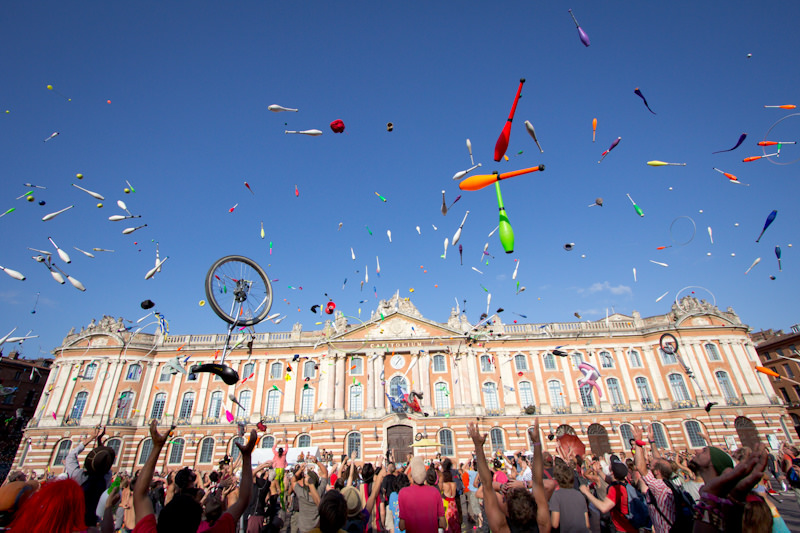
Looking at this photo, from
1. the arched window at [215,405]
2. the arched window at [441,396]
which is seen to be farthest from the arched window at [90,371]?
the arched window at [441,396]

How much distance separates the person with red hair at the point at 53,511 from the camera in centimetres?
294

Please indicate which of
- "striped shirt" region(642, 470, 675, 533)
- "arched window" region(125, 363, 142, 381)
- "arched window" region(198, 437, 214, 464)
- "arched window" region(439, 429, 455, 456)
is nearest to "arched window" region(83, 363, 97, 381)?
"arched window" region(125, 363, 142, 381)

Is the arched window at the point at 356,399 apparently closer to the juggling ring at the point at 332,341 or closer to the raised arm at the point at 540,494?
the juggling ring at the point at 332,341

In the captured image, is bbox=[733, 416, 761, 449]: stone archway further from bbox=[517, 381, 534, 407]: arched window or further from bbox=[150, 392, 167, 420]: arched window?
bbox=[150, 392, 167, 420]: arched window

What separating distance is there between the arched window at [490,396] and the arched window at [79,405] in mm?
33017

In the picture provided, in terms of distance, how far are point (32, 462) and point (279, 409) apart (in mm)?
18572

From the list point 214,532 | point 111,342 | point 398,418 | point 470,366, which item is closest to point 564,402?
point 470,366

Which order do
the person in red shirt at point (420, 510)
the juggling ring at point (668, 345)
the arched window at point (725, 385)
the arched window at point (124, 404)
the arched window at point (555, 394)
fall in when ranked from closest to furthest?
the person in red shirt at point (420, 510) → the arched window at point (725, 385) → the juggling ring at point (668, 345) → the arched window at point (124, 404) → the arched window at point (555, 394)

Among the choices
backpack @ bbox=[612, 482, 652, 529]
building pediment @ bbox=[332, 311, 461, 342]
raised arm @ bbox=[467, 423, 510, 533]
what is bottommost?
backpack @ bbox=[612, 482, 652, 529]

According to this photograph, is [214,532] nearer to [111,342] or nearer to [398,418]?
[398,418]

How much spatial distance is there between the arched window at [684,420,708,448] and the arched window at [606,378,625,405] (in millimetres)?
4682

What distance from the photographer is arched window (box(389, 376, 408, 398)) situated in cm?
3338

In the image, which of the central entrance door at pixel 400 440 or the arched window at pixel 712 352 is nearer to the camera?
the central entrance door at pixel 400 440

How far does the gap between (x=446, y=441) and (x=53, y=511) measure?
3131cm
